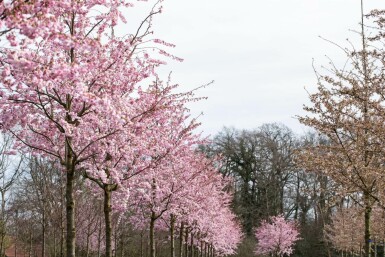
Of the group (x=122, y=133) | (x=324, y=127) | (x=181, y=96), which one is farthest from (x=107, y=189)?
(x=324, y=127)

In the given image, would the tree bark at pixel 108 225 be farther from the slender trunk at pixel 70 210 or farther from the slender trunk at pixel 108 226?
the slender trunk at pixel 70 210

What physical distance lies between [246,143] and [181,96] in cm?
4337

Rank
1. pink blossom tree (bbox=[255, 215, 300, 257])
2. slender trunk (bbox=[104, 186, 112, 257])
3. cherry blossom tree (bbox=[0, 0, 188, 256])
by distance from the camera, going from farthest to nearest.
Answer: pink blossom tree (bbox=[255, 215, 300, 257]) < slender trunk (bbox=[104, 186, 112, 257]) < cherry blossom tree (bbox=[0, 0, 188, 256])

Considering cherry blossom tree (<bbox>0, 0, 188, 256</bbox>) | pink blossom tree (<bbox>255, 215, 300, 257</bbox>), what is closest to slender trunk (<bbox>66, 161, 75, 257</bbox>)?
cherry blossom tree (<bbox>0, 0, 188, 256</bbox>)

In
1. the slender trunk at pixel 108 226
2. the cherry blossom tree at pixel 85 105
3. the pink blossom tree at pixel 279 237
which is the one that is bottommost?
the pink blossom tree at pixel 279 237

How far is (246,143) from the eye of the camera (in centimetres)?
5388

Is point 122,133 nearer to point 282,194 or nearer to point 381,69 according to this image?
point 381,69

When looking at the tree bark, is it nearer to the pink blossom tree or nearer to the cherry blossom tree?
the cherry blossom tree

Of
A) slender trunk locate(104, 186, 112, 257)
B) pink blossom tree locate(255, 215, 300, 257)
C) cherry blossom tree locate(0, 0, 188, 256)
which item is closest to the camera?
cherry blossom tree locate(0, 0, 188, 256)

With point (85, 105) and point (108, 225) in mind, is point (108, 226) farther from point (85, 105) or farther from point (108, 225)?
point (85, 105)

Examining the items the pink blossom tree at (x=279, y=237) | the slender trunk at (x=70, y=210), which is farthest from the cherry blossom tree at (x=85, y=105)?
the pink blossom tree at (x=279, y=237)

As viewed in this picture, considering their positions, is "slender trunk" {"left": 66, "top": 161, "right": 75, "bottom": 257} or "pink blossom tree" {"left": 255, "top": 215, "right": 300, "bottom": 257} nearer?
"slender trunk" {"left": 66, "top": 161, "right": 75, "bottom": 257}

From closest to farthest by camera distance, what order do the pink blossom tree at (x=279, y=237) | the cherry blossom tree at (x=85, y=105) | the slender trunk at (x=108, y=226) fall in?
the cherry blossom tree at (x=85, y=105) → the slender trunk at (x=108, y=226) → the pink blossom tree at (x=279, y=237)

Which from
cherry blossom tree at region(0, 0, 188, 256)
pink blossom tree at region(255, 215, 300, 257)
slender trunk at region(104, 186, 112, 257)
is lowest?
pink blossom tree at region(255, 215, 300, 257)
